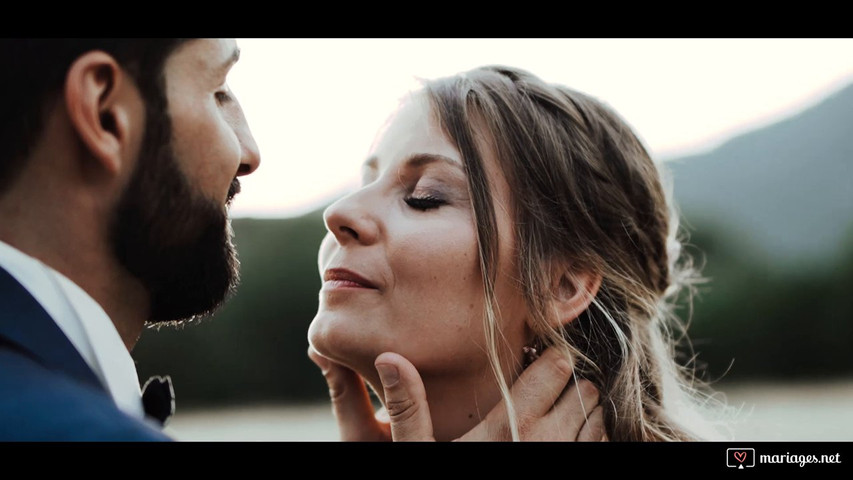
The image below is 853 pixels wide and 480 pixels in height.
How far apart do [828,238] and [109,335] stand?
3881mm

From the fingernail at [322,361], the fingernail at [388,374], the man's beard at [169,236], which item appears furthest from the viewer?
the fingernail at [322,361]

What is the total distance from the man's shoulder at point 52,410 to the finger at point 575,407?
0.96 m

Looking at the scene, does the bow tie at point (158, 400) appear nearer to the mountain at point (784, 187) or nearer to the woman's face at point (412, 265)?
the woman's face at point (412, 265)

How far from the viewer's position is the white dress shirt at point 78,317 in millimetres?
1284

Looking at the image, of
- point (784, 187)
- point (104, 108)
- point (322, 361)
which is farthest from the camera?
point (784, 187)

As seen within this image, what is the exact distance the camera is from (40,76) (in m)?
1.49

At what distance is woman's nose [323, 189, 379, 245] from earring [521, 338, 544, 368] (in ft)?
1.61

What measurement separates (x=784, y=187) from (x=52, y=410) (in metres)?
3.27

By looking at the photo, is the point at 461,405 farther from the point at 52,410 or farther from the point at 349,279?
the point at 52,410

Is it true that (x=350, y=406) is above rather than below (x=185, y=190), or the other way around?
below

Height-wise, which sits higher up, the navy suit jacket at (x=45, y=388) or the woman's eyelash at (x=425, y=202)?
the woman's eyelash at (x=425, y=202)
